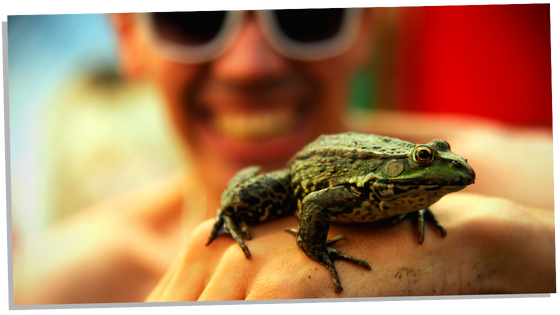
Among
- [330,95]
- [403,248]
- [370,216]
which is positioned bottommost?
[403,248]

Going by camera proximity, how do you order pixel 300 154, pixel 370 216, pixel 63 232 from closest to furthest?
pixel 370 216, pixel 300 154, pixel 63 232

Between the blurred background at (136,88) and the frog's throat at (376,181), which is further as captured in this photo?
the blurred background at (136,88)

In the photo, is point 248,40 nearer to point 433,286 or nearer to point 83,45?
point 83,45

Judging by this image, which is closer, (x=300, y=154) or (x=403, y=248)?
(x=403, y=248)

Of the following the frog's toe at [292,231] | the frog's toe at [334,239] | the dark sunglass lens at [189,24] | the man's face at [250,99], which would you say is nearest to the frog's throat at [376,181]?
the frog's toe at [334,239]

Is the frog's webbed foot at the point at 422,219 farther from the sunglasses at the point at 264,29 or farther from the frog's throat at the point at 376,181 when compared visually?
the sunglasses at the point at 264,29

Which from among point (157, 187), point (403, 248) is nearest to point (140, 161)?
point (157, 187)

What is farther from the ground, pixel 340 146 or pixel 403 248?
pixel 340 146

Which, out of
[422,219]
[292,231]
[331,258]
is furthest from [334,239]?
[422,219]
